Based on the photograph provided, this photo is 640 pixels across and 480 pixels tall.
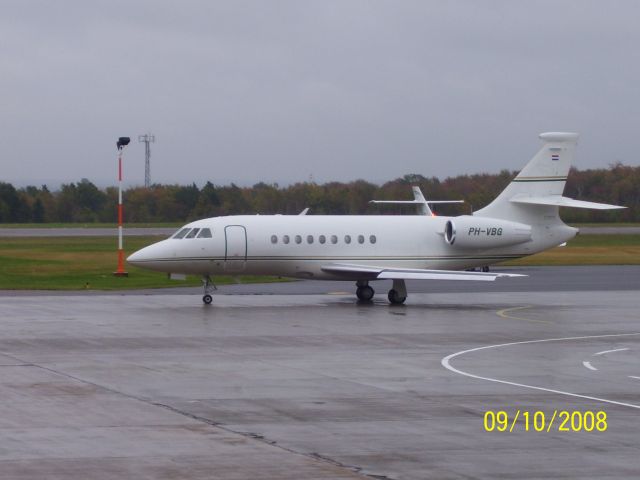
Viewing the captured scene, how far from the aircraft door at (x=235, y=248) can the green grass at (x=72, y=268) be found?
1722 millimetres

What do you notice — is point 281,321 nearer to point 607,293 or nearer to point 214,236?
point 214,236

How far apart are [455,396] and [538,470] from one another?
187 inches

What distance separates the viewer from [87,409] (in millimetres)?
15000

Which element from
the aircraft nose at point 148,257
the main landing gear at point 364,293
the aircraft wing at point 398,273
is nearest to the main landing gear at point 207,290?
the aircraft nose at point 148,257

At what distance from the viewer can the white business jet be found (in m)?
32.3

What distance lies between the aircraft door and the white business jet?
0.09 feet

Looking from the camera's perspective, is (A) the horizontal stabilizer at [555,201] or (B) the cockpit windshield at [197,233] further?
(A) the horizontal stabilizer at [555,201]

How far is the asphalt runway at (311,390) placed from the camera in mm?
12016

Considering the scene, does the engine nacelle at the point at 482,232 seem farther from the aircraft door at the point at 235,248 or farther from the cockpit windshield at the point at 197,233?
the cockpit windshield at the point at 197,233

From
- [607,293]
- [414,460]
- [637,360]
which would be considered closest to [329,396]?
[414,460]

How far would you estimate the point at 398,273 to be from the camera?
3250cm

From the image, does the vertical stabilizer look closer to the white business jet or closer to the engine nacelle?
the white business jet
